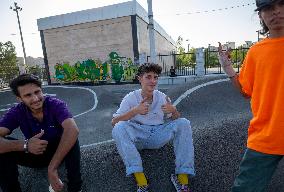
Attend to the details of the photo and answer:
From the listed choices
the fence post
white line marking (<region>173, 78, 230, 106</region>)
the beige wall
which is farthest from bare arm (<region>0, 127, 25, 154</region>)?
the beige wall

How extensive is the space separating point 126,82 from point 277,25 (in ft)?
59.9

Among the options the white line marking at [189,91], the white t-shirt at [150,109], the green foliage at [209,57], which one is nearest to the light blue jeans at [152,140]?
the white t-shirt at [150,109]

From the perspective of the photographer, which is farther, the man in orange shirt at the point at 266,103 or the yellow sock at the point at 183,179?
the yellow sock at the point at 183,179

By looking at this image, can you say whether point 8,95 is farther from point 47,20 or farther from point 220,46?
point 220,46

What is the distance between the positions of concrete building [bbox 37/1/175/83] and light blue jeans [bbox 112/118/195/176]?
1585 centimetres

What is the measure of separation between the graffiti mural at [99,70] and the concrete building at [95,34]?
1.36 feet

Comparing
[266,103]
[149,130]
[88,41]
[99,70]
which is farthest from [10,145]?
[88,41]

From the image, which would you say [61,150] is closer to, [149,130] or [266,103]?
Answer: [149,130]

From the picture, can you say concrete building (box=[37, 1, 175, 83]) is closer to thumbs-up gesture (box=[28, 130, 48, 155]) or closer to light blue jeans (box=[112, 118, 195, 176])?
light blue jeans (box=[112, 118, 195, 176])

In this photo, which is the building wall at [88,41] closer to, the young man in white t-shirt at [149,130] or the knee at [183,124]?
the young man in white t-shirt at [149,130]

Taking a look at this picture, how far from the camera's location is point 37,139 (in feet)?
9.06

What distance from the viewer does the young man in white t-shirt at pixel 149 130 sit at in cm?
296

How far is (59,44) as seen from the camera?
906 inches

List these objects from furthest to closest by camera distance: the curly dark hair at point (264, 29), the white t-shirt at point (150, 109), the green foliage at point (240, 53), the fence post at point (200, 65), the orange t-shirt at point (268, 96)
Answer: the fence post at point (200, 65), the green foliage at point (240, 53), the white t-shirt at point (150, 109), the curly dark hair at point (264, 29), the orange t-shirt at point (268, 96)
